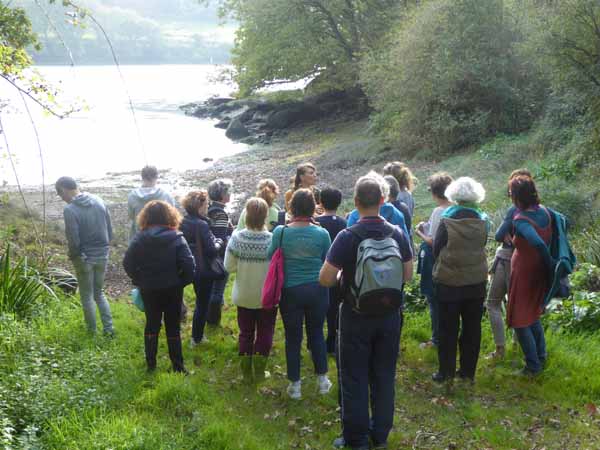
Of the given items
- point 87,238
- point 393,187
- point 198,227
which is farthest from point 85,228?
point 393,187

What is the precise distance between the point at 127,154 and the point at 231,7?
10523mm

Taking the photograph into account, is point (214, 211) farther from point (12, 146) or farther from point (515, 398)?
point (12, 146)

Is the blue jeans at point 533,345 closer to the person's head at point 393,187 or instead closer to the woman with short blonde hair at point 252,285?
the person's head at point 393,187

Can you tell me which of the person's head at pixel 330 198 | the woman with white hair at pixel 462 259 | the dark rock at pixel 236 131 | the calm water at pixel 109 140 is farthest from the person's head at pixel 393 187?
the dark rock at pixel 236 131

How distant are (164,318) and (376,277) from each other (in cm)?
243

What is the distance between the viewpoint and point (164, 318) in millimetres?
5859

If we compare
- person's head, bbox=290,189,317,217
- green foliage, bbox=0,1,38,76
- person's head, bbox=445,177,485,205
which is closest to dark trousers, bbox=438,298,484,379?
person's head, bbox=445,177,485,205

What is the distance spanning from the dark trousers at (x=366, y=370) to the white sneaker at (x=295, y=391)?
0.99 m

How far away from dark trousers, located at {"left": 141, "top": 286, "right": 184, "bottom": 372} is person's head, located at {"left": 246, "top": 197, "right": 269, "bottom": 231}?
2.95ft

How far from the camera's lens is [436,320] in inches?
257

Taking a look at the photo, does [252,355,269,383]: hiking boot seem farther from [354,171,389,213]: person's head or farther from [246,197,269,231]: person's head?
[354,171,389,213]: person's head

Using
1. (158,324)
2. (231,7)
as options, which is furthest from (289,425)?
(231,7)

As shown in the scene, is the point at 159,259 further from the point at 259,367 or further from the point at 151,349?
the point at 259,367

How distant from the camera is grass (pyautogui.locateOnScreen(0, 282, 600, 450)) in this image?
15.7 feet
